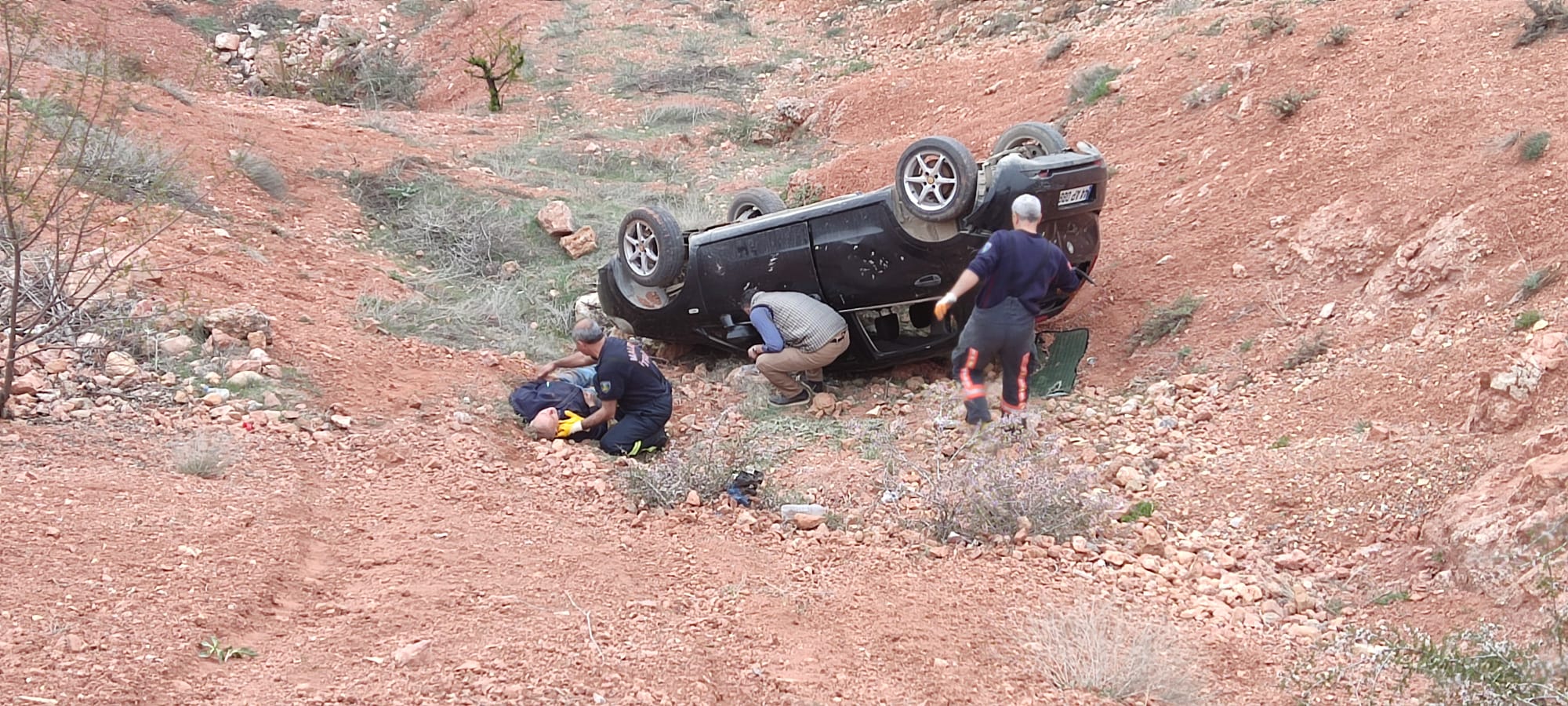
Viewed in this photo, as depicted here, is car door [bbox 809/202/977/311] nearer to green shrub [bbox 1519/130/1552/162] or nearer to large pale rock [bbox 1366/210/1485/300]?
large pale rock [bbox 1366/210/1485/300]

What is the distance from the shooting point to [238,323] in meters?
7.45

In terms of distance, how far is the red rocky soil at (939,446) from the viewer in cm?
395

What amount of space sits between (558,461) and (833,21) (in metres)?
14.7

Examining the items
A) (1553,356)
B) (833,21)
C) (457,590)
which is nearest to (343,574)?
(457,590)

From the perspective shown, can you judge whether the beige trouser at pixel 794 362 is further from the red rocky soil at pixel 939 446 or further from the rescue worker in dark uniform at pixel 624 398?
the rescue worker in dark uniform at pixel 624 398

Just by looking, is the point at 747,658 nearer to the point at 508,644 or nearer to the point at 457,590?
the point at 508,644

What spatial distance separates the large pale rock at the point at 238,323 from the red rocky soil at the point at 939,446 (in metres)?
0.10

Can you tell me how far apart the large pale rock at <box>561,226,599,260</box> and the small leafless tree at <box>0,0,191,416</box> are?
10.1 ft

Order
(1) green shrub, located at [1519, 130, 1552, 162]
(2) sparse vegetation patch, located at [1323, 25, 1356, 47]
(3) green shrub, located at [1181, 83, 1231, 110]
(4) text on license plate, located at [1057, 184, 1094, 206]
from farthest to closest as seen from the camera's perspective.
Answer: (3) green shrub, located at [1181, 83, 1231, 110], (2) sparse vegetation patch, located at [1323, 25, 1356, 47], (1) green shrub, located at [1519, 130, 1552, 162], (4) text on license plate, located at [1057, 184, 1094, 206]

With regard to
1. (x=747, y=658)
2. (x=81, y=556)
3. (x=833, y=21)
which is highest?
(x=81, y=556)

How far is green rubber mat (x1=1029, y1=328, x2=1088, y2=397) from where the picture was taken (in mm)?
7305

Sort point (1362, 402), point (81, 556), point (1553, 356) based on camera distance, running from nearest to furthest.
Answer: point (81, 556) → point (1553, 356) → point (1362, 402)

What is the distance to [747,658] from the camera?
13.2 ft

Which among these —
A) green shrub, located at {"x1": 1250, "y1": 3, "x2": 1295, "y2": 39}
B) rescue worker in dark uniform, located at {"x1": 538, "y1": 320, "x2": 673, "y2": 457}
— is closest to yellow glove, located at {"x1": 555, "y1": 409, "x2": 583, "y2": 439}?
rescue worker in dark uniform, located at {"x1": 538, "y1": 320, "x2": 673, "y2": 457}
